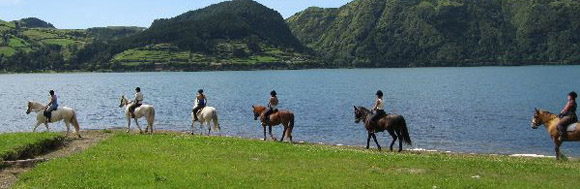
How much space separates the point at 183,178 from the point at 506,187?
11340 mm

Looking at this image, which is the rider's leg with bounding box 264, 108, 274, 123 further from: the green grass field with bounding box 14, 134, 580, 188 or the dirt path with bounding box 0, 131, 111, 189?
the dirt path with bounding box 0, 131, 111, 189

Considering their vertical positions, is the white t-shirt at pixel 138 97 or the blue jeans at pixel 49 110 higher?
the white t-shirt at pixel 138 97

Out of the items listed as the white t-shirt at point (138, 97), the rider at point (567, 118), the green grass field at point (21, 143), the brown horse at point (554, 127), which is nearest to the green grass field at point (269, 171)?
the green grass field at point (21, 143)

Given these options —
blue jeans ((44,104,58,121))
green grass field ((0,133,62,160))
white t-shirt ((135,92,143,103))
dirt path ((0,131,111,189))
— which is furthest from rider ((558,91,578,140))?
blue jeans ((44,104,58,121))

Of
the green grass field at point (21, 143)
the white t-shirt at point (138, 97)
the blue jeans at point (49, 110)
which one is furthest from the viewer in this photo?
the white t-shirt at point (138, 97)

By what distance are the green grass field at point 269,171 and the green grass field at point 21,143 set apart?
2952 mm

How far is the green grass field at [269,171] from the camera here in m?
20.0

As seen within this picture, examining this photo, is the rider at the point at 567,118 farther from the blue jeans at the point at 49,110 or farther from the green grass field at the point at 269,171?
the blue jeans at the point at 49,110

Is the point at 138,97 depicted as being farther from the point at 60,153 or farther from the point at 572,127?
the point at 572,127

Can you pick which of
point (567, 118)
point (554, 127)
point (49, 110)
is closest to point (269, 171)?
point (567, 118)

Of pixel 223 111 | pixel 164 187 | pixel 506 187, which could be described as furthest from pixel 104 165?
pixel 223 111

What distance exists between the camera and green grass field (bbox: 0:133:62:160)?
26.0 meters

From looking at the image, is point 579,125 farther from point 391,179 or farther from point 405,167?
point 391,179

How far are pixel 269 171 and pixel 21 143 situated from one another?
542 inches
